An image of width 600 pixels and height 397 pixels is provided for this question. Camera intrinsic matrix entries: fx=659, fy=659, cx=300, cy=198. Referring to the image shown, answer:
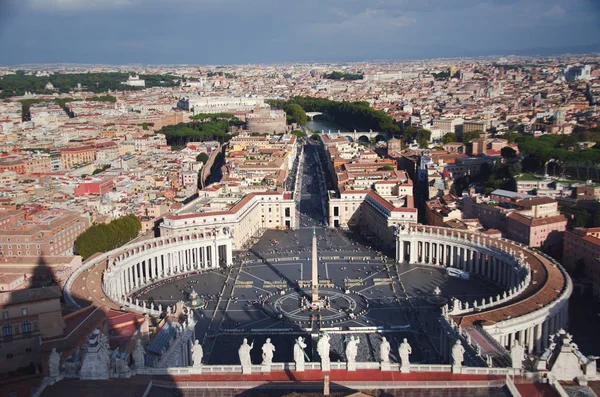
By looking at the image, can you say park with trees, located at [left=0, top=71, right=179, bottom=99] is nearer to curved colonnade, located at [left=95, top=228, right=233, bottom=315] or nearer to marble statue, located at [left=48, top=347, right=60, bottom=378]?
curved colonnade, located at [left=95, top=228, right=233, bottom=315]

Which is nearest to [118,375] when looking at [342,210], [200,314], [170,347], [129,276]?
[170,347]

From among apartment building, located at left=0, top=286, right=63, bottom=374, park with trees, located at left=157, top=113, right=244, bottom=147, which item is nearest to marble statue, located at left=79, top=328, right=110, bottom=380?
apartment building, located at left=0, top=286, right=63, bottom=374

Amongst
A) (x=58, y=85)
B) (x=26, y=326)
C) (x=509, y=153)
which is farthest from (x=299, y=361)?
(x=58, y=85)

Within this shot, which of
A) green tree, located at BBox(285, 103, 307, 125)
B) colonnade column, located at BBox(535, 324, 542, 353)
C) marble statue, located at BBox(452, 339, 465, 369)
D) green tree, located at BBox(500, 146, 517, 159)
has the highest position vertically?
green tree, located at BBox(285, 103, 307, 125)

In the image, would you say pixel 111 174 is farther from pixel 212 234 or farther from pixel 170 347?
pixel 170 347

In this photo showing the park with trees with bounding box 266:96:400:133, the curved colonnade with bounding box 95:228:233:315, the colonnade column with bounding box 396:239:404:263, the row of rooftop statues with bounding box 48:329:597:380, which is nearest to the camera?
the row of rooftop statues with bounding box 48:329:597:380

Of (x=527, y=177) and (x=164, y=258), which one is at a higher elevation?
(x=527, y=177)

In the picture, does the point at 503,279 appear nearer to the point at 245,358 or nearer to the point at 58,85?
the point at 245,358
